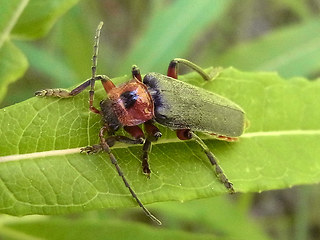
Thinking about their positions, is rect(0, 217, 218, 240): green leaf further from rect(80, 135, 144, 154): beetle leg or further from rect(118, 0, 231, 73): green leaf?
rect(118, 0, 231, 73): green leaf

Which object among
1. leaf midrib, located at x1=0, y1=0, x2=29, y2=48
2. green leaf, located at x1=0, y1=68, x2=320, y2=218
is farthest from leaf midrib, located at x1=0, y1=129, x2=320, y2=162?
leaf midrib, located at x1=0, y1=0, x2=29, y2=48

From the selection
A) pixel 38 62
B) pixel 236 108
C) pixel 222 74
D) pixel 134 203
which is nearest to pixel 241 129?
pixel 236 108

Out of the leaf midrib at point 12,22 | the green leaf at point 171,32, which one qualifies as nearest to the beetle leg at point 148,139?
the leaf midrib at point 12,22

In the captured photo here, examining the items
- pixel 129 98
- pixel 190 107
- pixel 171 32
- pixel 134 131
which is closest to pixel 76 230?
pixel 134 131

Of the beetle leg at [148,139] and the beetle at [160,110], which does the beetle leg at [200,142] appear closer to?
the beetle at [160,110]

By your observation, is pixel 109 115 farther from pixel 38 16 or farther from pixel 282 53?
pixel 282 53
